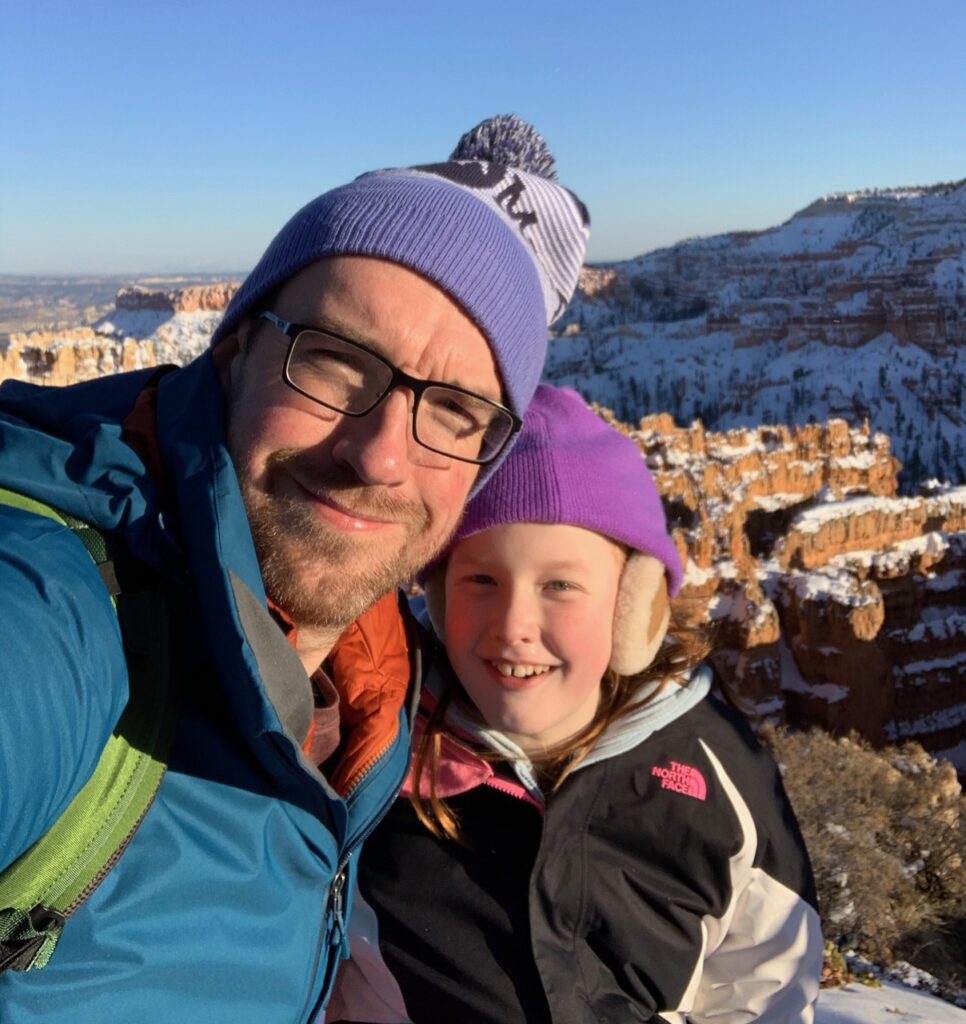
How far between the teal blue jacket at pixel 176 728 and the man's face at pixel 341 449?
0.08 meters

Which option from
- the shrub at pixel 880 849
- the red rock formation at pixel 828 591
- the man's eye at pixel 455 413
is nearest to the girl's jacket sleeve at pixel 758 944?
the man's eye at pixel 455 413

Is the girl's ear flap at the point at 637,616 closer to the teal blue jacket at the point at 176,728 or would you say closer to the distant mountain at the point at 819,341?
the teal blue jacket at the point at 176,728

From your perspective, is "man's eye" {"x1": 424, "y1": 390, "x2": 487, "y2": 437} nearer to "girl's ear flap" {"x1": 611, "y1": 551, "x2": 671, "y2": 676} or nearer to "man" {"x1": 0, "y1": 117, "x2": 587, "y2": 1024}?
"man" {"x1": 0, "y1": 117, "x2": 587, "y2": 1024}

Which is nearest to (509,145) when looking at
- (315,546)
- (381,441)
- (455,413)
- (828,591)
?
(455,413)

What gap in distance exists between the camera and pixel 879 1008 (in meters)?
3.12

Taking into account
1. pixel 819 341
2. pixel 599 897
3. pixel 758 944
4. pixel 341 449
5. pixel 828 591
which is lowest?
pixel 828 591

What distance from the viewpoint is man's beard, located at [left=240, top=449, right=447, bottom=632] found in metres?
1.09

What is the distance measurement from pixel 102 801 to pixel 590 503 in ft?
3.24

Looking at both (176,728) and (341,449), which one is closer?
(176,728)

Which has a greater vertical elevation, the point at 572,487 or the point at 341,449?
the point at 341,449

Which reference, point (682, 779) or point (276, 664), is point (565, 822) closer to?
point (682, 779)

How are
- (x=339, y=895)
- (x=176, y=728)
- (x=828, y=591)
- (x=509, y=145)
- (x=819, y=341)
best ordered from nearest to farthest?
1. (x=176, y=728)
2. (x=339, y=895)
3. (x=509, y=145)
4. (x=828, y=591)
5. (x=819, y=341)

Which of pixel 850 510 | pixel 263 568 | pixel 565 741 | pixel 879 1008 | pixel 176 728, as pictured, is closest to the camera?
pixel 176 728

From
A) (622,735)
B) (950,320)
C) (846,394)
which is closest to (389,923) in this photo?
(622,735)
